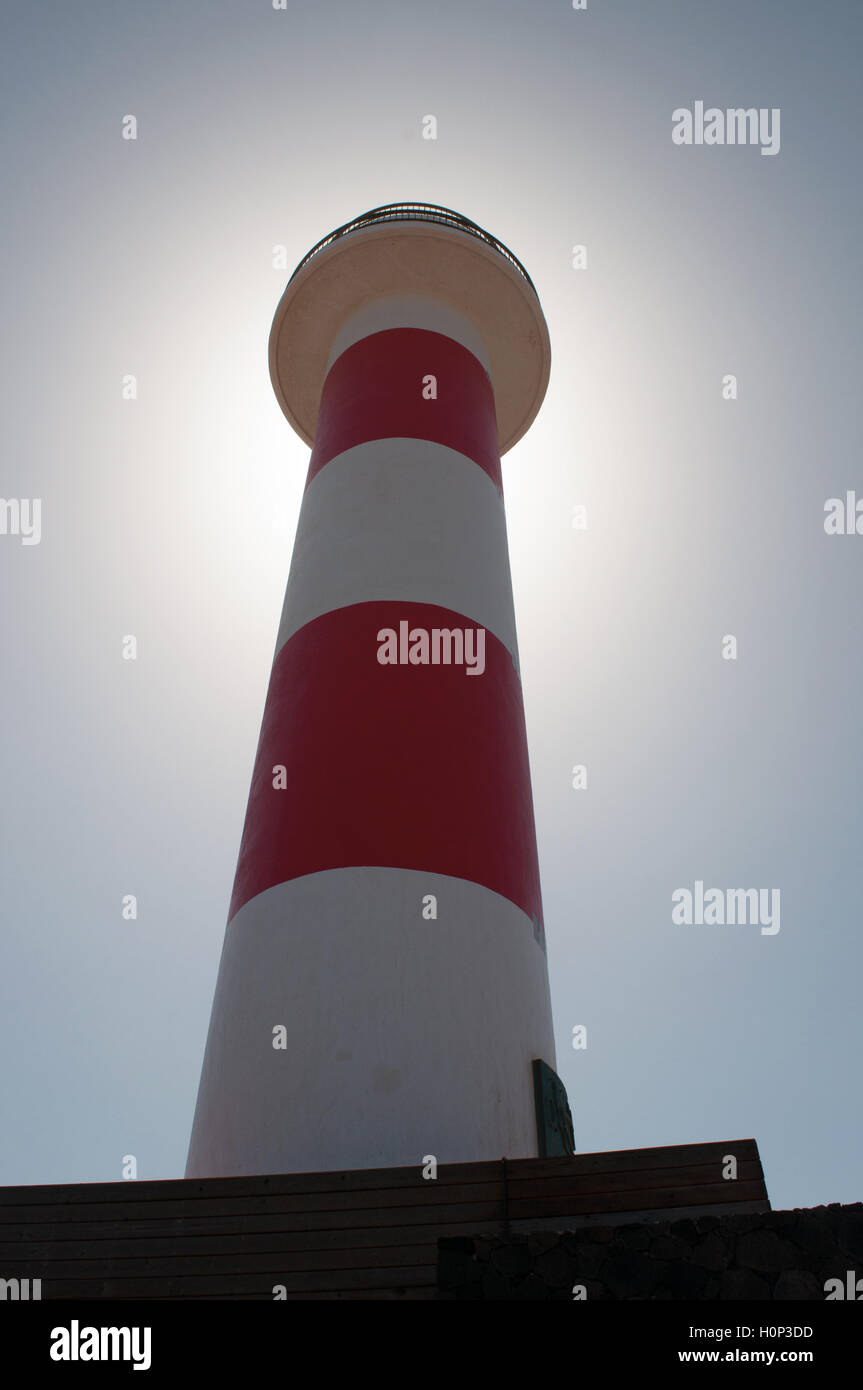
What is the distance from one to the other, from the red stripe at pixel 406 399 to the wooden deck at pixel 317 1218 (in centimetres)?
588

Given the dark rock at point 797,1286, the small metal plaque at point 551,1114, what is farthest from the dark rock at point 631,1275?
the small metal plaque at point 551,1114

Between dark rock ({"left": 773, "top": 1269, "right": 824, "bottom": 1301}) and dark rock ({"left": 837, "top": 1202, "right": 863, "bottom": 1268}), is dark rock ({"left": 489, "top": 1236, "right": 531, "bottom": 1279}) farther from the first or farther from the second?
dark rock ({"left": 837, "top": 1202, "right": 863, "bottom": 1268})

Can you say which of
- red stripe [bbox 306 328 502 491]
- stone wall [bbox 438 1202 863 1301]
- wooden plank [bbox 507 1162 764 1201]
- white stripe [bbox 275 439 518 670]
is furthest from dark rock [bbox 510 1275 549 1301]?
red stripe [bbox 306 328 502 491]

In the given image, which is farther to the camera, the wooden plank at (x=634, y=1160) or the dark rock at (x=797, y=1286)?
the wooden plank at (x=634, y=1160)

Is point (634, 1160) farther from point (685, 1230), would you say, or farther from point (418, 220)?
point (418, 220)

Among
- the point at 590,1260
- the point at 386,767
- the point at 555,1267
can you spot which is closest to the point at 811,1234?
the point at 590,1260

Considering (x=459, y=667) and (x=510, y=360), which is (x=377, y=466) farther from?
(x=510, y=360)

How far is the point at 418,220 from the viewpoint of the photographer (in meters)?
10.2

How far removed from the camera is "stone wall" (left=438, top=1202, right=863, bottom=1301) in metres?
3.44

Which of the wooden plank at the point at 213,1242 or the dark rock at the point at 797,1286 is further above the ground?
the wooden plank at the point at 213,1242

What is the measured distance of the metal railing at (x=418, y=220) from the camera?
33.7 feet

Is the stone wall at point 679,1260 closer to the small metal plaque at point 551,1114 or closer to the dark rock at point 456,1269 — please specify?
the dark rock at point 456,1269

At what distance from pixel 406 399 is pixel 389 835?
4.23m
